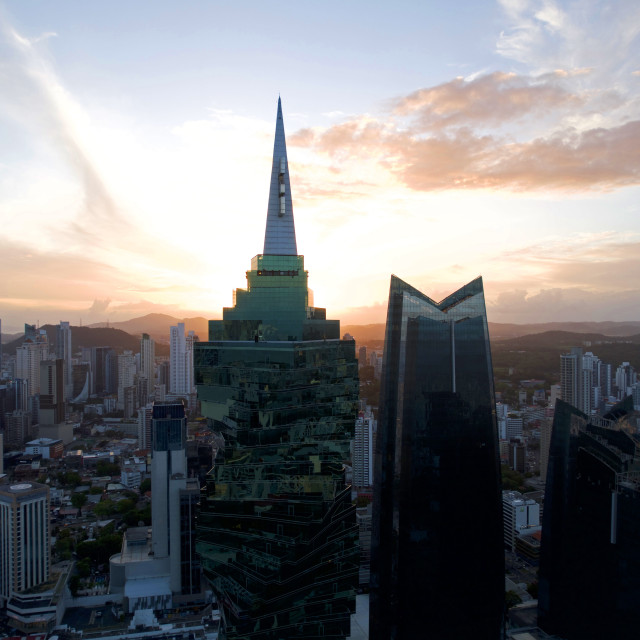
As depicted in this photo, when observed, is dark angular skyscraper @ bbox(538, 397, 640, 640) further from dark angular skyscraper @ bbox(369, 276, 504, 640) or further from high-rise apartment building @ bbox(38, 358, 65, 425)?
high-rise apartment building @ bbox(38, 358, 65, 425)

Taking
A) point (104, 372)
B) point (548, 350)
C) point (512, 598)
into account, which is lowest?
point (512, 598)

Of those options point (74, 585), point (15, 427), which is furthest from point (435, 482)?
point (15, 427)

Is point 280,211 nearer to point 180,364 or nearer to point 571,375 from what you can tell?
point 571,375

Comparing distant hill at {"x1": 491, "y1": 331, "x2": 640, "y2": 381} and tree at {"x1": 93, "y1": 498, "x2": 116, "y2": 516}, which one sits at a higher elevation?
distant hill at {"x1": 491, "y1": 331, "x2": 640, "y2": 381}

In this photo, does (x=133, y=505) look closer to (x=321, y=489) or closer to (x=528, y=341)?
(x=321, y=489)

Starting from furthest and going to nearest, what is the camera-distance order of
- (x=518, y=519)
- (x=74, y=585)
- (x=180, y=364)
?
(x=180, y=364) → (x=518, y=519) → (x=74, y=585)

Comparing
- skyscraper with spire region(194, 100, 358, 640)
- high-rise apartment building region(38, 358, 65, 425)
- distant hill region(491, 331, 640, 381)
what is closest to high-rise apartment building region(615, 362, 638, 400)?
distant hill region(491, 331, 640, 381)
